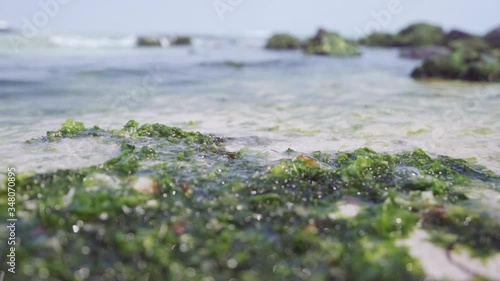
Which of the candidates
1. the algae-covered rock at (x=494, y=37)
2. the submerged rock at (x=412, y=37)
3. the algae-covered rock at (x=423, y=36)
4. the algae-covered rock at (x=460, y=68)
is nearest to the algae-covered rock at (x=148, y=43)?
the submerged rock at (x=412, y=37)

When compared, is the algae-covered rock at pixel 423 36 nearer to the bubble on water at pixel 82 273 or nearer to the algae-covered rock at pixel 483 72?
the algae-covered rock at pixel 483 72

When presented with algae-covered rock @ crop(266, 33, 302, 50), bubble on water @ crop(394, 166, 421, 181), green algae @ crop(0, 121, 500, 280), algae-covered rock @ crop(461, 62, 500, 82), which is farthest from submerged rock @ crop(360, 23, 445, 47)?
green algae @ crop(0, 121, 500, 280)

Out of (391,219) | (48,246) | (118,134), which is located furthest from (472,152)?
(48,246)

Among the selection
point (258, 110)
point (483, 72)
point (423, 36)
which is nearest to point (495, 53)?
point (423, 36)

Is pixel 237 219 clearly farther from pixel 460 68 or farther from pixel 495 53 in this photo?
pixel 495 53

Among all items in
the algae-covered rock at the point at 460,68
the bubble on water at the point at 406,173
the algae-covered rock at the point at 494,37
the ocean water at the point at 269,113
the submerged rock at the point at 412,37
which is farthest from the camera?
the submerged rock at the point at 412,37

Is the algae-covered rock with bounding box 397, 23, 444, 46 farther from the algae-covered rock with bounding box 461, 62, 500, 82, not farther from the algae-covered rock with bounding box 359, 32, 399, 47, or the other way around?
the algae-covered rock with bounding box 461, 62, 500, 82

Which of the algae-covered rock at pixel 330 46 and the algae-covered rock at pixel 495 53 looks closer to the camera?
the algae-covered rock at pixel 495 53

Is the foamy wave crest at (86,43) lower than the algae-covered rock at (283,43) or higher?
higher
